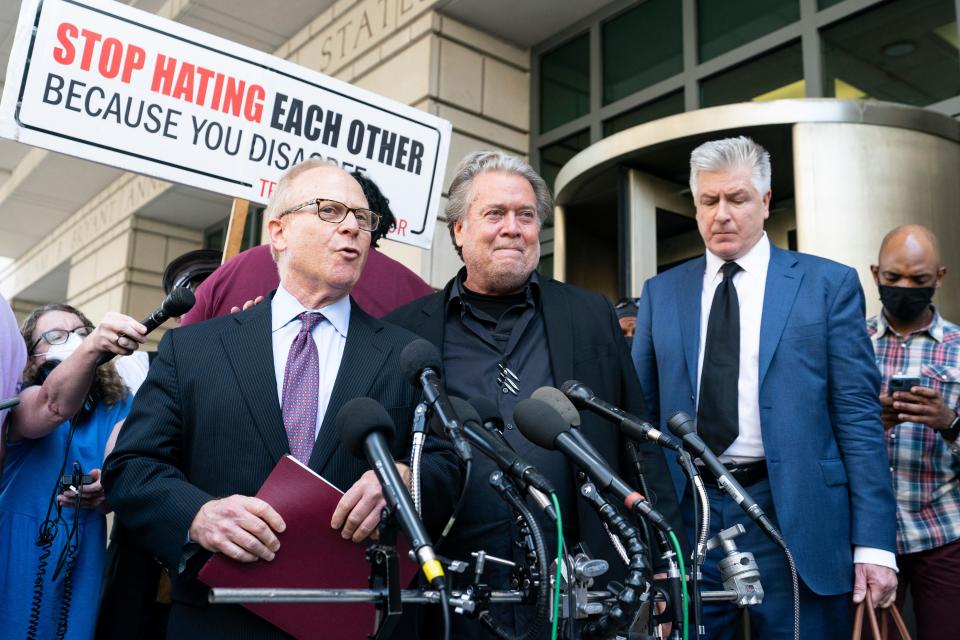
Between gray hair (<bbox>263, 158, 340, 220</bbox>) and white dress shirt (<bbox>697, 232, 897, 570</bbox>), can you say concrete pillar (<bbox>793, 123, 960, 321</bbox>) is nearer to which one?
white dress shirt (<bbox>697, 232, 897, 570</bbox>)

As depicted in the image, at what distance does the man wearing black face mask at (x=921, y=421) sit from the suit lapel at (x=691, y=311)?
83 cm

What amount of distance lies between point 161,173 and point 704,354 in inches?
91.4

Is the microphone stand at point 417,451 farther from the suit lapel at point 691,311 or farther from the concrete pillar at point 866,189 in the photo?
the concrete pillar at point 866,189

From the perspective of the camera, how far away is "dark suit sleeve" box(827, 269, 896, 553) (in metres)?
2.77

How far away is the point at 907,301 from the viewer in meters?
3.67

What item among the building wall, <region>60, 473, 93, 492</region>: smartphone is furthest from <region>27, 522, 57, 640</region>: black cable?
the building wall

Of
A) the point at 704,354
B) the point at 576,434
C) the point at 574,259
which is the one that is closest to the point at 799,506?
the point at 704,354

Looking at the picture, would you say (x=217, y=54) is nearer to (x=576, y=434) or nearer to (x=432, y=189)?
(x=432, y=189)

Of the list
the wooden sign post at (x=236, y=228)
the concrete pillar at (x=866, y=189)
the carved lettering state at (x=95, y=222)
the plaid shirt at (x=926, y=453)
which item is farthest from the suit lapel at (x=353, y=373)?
the carved lettering state at (x=95, y=222)

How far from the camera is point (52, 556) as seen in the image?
329 centimetres

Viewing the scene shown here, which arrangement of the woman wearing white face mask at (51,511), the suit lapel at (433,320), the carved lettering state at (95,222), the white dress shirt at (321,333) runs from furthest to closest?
the carved lettering state at (95,222) < the woman wearing white face mask at (51,511) < the suit lapel at (433,320) < the white dress shirt at (321,333)

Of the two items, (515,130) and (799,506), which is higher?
(515,130)

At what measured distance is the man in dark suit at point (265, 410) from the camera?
205 cm

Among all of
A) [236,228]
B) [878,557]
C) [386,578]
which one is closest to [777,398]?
[878,557]
